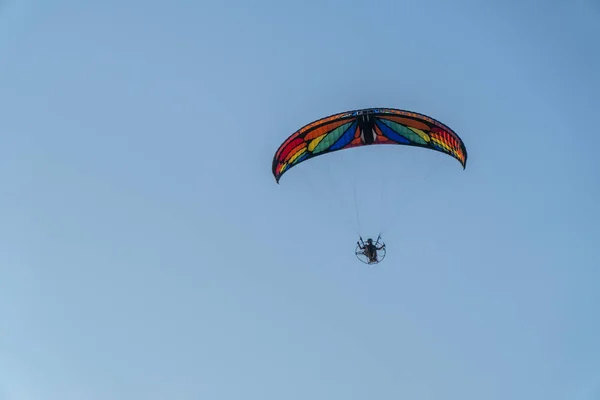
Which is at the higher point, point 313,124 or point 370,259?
point 313,124

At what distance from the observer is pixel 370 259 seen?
20.3 m

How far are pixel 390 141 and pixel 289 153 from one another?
3.07 meters

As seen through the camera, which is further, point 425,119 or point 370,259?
point 370,259

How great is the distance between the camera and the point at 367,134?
1862 centimetres

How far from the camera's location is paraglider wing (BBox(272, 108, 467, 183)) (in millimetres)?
17719

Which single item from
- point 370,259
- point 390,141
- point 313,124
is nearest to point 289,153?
point 313,124

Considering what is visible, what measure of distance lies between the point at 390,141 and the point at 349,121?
1629 mm

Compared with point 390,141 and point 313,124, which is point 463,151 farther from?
point 313,124

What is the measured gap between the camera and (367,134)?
61.1ft

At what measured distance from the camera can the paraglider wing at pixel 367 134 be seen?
58.1 feet

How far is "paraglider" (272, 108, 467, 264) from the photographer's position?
17.7m

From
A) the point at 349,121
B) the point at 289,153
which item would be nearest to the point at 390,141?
the point at 349,121

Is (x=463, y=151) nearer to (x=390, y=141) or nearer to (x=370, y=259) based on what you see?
(x=390, y=141)

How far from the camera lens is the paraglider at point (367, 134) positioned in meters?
17.7
